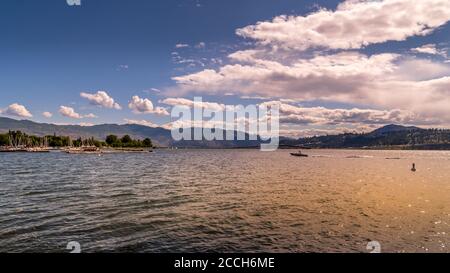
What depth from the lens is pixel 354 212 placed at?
113 feet

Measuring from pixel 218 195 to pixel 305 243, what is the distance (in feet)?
71.4

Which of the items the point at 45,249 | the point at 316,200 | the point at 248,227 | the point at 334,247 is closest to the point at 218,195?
the point at 316,200

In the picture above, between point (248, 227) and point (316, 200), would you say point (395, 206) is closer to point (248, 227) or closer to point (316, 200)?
point (316, 200)

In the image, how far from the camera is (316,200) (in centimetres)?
4147

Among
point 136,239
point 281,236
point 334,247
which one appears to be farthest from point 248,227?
point 136,239

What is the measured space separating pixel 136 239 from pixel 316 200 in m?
25.9
